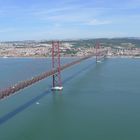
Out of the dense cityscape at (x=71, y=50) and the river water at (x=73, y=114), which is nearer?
the river water at (x=73, y=114)

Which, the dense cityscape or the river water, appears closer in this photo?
the river water

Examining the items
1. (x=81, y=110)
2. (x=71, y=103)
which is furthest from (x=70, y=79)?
(x=81, y=110)

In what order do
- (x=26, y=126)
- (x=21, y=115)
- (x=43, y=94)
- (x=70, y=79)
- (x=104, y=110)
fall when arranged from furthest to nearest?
1. (x=70, y=79)
2. (x=43, y=94)
3. (x=104, y=110)
4. (x=21, y=115)
5. (x=26, y=126)

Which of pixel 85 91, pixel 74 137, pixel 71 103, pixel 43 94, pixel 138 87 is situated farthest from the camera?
pixel 138 87

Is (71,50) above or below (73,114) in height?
below

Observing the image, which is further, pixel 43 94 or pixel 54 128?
pixel 43 94

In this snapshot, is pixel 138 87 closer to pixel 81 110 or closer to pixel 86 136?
pixel 81 110

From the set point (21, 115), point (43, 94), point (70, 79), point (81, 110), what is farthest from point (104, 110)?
point (70, 79)

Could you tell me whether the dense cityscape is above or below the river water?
below

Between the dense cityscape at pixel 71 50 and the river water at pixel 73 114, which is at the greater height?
the river water at pixel 73 114

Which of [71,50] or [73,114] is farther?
[71,50]
